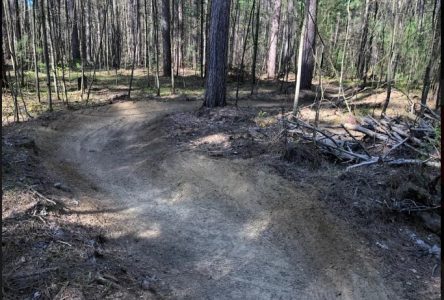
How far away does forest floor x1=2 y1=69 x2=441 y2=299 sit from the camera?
4812 millimetres

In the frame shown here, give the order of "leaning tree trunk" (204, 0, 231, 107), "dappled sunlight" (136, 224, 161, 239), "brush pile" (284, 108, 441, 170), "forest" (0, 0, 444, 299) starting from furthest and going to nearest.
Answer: "leaning tree trunk" (204, 0, 231, 107) < "brush pile" (284, 108, 441, 170) < "dappled sunlight" (136, 224, 161, 239) < "forest" (0, 0, 444, 299)

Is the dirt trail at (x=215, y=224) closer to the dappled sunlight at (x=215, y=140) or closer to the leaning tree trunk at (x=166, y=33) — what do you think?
the dappled sunlight at (x=215, y=140)

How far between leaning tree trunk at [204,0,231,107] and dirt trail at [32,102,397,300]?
3210 mm

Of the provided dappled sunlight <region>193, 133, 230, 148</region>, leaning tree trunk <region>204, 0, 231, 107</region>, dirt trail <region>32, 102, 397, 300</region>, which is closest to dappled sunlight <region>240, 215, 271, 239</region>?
dirt trail <region>32, 102, 397, 300</region>

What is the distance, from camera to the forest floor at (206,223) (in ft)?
15.8

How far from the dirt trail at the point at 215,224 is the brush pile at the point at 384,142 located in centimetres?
152

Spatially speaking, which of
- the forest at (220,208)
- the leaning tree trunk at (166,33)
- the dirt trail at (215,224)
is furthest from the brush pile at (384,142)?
the leaning tree trunk at (166,33)

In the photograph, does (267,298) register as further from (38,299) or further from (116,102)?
(116,102)

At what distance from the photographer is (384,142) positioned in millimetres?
8812

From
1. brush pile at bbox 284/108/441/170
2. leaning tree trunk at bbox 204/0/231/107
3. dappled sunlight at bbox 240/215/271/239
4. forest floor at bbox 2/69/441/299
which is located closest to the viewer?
forest floor at bbox 2/69/441/299

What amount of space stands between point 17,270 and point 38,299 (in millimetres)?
627

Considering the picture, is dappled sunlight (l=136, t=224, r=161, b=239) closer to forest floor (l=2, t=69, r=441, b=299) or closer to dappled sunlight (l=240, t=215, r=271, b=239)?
forest floor (l=2, t=69, r=441, b=299)

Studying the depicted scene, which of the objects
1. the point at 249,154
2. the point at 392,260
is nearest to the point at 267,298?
the point at 392,260

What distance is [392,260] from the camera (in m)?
Result: 5.52
